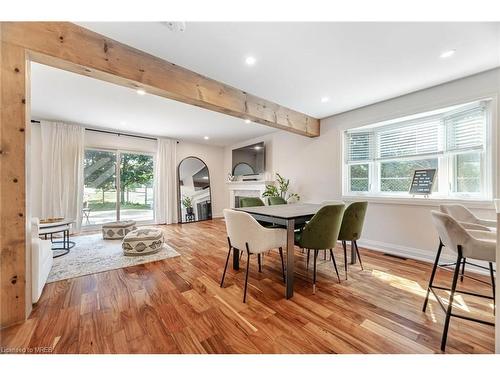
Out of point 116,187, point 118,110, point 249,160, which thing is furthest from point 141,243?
point 249,160

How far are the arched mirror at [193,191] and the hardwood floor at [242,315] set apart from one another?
3457 millimetres

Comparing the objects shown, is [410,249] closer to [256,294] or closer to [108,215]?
[256,294]

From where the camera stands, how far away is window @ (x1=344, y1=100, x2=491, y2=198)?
2.38m

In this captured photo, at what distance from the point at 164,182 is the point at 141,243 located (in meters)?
2.80

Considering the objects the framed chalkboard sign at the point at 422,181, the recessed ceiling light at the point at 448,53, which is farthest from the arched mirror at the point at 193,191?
the recessed ceiling light at the point at 448,53

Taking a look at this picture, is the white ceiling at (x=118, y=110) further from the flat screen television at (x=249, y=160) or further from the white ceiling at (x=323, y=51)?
the white ceiling at (x=323, y=51)

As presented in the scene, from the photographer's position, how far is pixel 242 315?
154 cm

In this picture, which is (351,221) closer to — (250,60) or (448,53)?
(448,53)

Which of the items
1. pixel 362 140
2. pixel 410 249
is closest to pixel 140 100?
pixel 362 140

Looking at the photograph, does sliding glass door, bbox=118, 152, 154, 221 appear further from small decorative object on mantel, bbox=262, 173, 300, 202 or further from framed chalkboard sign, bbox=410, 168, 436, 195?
framed chalkboard sign, bbox=410, 168, 436, 195

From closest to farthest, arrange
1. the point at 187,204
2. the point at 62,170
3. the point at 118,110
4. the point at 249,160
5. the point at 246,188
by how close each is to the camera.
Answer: the point at 118,110
the point at 62,170
the point at 249,160
the point at 246,188
the point at 187,204

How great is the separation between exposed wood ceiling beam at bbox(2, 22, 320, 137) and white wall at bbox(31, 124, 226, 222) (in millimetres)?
3580

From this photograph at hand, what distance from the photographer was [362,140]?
136 inches

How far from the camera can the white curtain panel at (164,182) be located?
537 centimetres
